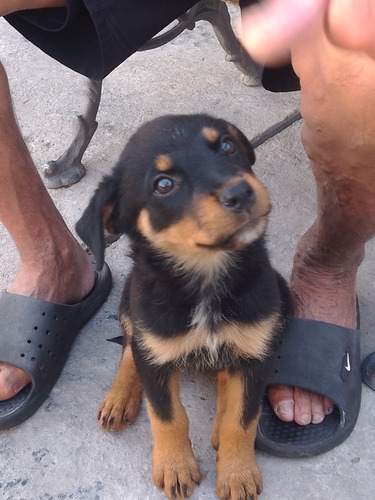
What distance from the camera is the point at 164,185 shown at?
1.80 metres

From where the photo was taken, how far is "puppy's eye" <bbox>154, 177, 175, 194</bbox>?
1.79 metres

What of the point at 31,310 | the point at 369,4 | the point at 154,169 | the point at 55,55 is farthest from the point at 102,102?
the point at 369,4

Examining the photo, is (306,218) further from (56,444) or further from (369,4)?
(369,4)

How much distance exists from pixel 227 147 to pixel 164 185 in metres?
0.25

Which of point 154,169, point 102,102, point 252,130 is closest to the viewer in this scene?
point 154,169

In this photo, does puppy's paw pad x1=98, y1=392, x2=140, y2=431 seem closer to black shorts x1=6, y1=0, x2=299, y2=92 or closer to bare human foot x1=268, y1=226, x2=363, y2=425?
bare human foot x1=268, y1=226, x2=363, y2=425

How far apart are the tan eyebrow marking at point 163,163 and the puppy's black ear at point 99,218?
19cm

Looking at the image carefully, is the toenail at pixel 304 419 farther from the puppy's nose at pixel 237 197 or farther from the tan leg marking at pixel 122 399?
the puppy's nose at pixel 237 197

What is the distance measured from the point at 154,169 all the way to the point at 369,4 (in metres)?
0.88

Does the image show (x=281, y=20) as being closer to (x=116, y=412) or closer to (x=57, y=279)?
(x=116, y=412)

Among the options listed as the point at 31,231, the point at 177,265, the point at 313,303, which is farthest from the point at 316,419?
the point at 31,231

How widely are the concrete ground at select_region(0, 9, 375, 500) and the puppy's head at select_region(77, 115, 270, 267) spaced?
2.51 feet

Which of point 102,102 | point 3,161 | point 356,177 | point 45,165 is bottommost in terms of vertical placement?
point 102,102

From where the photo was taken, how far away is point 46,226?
2.57 meters
